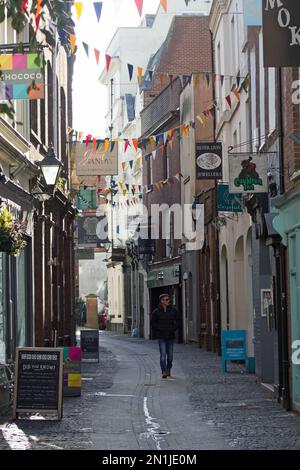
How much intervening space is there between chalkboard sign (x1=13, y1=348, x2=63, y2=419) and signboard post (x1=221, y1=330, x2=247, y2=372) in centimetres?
1018

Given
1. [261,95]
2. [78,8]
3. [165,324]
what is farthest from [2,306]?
[78,8]

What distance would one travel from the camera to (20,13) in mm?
8078

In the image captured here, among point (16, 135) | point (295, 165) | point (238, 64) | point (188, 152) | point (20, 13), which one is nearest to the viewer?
point (20, 13)

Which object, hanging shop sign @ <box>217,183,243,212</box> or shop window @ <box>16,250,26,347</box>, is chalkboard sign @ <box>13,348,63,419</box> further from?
hanging shop sign @ <box>217,183,243,212</box>

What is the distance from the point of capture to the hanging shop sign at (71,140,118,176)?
3212cm

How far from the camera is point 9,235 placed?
616 inches

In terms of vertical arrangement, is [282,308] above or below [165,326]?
above

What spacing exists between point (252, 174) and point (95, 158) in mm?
14170

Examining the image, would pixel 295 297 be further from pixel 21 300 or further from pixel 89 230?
pixel 89 230

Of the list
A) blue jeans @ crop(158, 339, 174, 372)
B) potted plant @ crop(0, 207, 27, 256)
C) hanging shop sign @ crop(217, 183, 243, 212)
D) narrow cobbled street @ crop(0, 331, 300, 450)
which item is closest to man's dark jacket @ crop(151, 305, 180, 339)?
blue jeans @ crop(158, 339, 174, 372)

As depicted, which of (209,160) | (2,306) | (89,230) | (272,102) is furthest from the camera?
(89,230)

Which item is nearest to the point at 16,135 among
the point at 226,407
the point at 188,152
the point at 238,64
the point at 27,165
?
the point at 27,165

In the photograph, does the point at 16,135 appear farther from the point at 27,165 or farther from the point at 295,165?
the point at 295,165

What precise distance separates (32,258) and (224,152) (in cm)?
989
